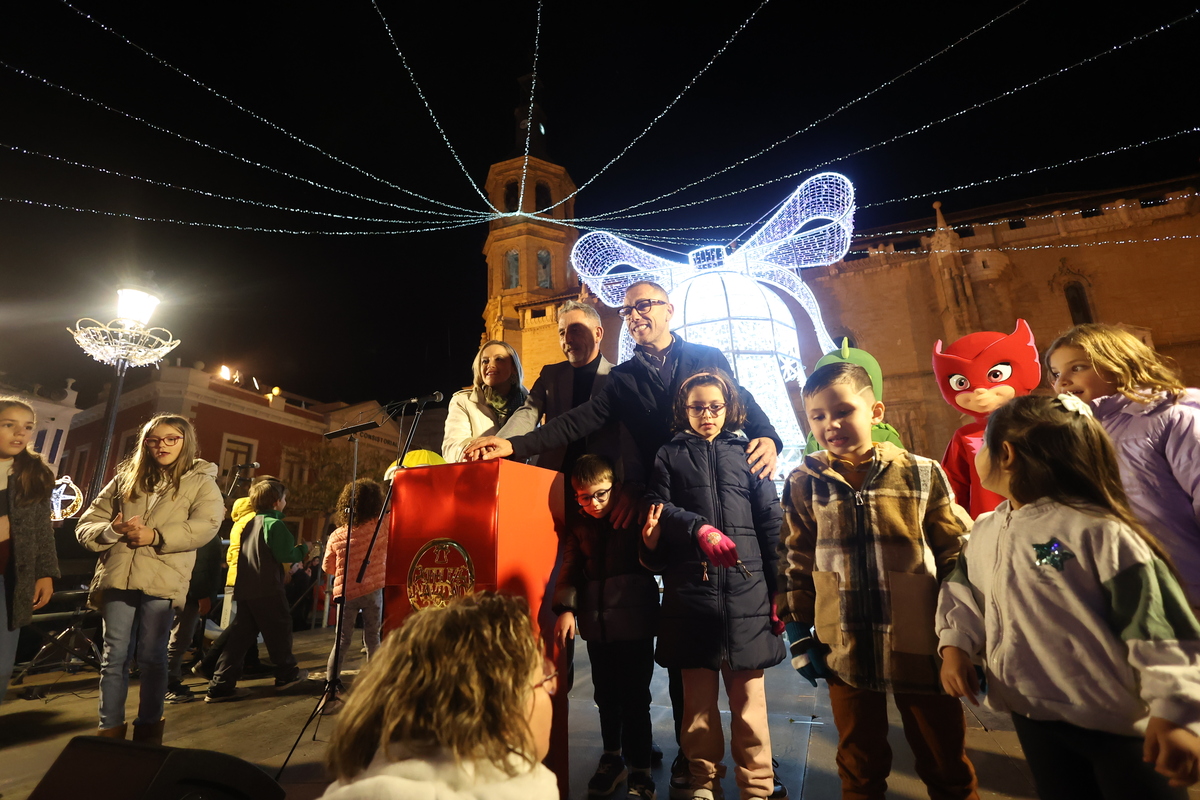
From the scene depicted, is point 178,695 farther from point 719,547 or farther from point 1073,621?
point 1073,621

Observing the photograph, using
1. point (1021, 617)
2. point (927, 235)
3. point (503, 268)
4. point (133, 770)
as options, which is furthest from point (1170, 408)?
point (503, 268)

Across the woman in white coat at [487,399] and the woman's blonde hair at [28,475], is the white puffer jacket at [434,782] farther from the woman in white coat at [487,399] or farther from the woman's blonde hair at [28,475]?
the woman's blonde hair at [28,475]

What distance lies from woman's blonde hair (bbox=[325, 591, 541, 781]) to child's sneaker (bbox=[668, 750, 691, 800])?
135 cm

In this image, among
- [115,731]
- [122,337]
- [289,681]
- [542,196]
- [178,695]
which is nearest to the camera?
[115,731]

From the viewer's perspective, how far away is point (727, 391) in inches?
106

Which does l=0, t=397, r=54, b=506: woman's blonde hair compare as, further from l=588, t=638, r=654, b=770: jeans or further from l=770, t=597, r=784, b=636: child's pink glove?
l=770, t=597, r=784, b=636: child's pink glove

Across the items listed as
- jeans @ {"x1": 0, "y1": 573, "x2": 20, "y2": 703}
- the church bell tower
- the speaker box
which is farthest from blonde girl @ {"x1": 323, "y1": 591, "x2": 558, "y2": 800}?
the church bell tower

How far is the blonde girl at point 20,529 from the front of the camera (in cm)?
300

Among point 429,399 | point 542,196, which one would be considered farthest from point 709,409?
point 542,196

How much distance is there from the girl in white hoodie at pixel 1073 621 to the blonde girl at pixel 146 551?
12.7 ft

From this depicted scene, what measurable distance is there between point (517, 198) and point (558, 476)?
24.5 metres

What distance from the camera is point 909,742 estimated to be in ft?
6.31

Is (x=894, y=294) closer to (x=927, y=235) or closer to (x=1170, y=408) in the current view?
(x=927, y=235)

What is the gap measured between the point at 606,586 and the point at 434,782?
58.2 inches
